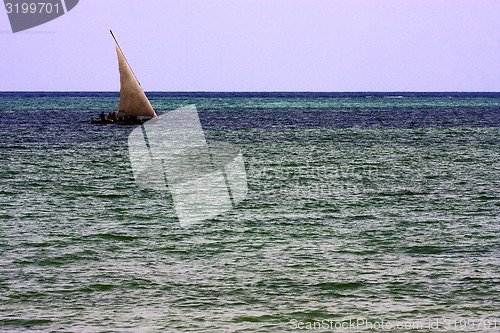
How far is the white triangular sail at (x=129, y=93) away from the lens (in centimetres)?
6557

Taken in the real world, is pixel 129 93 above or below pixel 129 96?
above

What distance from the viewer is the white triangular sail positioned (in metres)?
65.6

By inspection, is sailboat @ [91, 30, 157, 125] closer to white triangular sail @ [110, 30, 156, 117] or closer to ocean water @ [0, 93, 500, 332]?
white triangular sail @ [110, 30, 156, 117]

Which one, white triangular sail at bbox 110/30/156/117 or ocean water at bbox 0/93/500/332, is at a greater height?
white triangular sail at bbox 110/30/156/117

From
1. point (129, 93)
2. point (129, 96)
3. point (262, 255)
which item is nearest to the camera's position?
point (262, 255)

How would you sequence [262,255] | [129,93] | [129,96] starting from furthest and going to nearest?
[129,96]
[129,93]
[262,255]

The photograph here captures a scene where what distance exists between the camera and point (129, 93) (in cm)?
6650

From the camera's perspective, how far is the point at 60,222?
68.2 feet

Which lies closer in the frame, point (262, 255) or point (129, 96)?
point (262, 255)

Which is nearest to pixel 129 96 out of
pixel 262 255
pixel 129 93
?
pixel 129 93

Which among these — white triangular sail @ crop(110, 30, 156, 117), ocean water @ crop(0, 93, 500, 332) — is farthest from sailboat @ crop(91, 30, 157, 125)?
ocean water @ crop(0, 93, 500, 332)

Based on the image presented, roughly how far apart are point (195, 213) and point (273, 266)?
7.15 meters

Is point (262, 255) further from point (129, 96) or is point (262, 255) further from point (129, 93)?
point (129, 96)

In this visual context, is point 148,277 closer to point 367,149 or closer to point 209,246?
point 209,246
